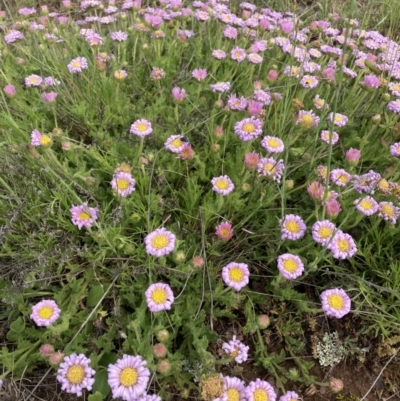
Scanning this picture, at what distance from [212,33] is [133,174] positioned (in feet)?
6.15

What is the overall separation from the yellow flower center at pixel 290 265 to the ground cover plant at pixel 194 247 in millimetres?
12

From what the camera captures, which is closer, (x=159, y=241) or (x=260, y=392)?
(x=260, y=392)

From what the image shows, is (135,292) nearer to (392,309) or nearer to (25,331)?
(25,331)

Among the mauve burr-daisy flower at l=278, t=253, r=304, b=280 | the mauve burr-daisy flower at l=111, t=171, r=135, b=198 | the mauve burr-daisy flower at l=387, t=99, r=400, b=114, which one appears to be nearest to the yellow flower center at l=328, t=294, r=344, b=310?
the mauve burr-daisy flower at l=278, t=253, r=304, b=280

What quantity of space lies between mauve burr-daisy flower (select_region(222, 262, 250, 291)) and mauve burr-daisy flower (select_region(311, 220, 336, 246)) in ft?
1.05

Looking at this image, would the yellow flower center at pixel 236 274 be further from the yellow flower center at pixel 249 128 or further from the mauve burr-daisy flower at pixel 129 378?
the yellow flower center at pixel 249 128

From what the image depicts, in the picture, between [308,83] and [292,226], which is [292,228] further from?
[308,83]

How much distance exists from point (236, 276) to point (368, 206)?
2.23 feet

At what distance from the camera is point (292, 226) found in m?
1.82

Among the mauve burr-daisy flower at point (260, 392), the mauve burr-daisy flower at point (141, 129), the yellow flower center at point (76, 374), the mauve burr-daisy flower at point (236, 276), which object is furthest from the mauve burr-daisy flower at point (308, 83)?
the yellow flower center at point (76, 374)

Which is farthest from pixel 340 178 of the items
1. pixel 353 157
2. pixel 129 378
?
pixel 129 378

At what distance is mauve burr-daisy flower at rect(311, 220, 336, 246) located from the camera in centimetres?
172

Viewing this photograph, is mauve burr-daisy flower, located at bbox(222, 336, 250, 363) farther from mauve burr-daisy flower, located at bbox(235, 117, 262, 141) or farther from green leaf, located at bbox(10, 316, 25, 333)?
mauve burr-daisy flower, located at bbox(235, 117, 262, 141)

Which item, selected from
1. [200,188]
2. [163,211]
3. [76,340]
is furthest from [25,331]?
[200,188]
